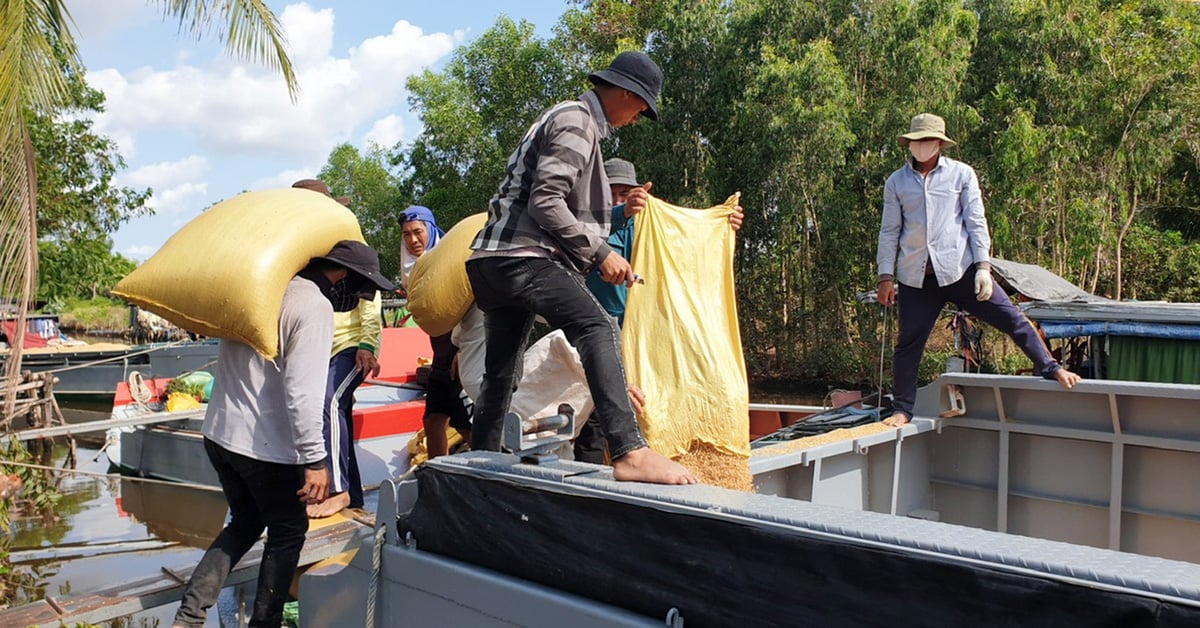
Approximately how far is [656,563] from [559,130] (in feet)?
4.72

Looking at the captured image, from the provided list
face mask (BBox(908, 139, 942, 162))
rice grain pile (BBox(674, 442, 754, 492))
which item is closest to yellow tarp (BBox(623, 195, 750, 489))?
rice grain pile (BBox(674, 442, 754, 492))

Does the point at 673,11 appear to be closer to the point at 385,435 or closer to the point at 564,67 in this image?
the point at 564,67

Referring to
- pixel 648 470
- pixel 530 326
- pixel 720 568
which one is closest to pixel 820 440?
pixel 530 326

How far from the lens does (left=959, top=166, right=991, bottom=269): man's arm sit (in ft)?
13.9

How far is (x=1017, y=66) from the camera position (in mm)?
15125

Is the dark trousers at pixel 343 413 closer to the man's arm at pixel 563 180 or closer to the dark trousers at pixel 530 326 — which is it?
the dark trousers at pixel 530 326

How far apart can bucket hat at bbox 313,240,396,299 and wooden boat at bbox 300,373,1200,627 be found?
112 centimetres

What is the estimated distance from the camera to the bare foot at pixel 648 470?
2.03m

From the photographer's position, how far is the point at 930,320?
443 cm

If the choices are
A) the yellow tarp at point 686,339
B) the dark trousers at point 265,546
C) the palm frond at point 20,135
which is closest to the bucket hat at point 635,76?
the yellow tarp at point 686,339

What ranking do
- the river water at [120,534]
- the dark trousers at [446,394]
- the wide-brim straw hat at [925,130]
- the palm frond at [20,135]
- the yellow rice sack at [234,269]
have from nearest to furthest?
the yellow rice sack at [234,269] → the wide-brim straw hat at [925,130] → the dark trousers at [446,394] → the palm frond at [20,135] → the river water at [120,534]

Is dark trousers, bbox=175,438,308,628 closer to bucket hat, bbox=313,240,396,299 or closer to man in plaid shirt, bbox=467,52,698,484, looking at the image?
bucket hat, bbox=313,240,396,299

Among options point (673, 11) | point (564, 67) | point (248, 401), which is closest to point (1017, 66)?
point (673, 11)

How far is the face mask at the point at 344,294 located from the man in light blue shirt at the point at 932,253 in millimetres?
2531
